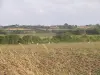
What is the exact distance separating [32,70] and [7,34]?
5302 cm

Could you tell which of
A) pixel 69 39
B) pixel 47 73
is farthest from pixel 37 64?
pixel 69 39

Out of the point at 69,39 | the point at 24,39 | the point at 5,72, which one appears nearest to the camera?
the point at 5,72

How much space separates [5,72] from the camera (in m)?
6.50

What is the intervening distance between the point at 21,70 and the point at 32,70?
0.99 ft

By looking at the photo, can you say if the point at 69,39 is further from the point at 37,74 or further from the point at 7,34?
the point at 37,74

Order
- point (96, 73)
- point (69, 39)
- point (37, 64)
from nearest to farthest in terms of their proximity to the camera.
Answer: point (37, 64) < point (96, 73) < point (69, 39)

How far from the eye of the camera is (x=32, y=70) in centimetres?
628

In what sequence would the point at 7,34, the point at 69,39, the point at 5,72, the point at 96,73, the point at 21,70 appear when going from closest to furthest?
the point at 21,70 → the point at 5,72 → the point at 96,73 → the point at 7,34 → the point at 69,39

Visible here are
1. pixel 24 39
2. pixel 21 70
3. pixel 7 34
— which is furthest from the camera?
pixel 7 34

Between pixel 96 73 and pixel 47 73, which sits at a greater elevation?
pixel 47 73

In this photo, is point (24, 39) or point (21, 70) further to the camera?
point (24, 39)

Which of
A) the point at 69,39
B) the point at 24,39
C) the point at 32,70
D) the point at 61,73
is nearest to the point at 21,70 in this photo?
the point at 32,70

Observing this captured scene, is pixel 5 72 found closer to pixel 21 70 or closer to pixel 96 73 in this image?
pixel 21 70

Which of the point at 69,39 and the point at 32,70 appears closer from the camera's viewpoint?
the point at 32,70
